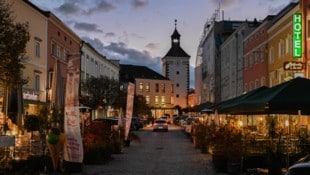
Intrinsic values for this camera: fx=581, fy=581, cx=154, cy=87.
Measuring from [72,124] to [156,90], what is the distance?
121m

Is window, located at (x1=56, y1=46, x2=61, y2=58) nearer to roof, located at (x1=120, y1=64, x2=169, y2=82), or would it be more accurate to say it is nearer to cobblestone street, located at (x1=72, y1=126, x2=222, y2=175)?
cobblestone street, located at (x1=72, y1=126, x2=222, y2=175)

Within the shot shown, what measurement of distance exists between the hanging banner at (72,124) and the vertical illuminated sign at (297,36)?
21.1 metres

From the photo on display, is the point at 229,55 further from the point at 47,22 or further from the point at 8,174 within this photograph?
the point at 8,174

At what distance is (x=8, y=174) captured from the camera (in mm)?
12180

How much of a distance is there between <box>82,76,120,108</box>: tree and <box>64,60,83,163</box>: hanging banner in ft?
147

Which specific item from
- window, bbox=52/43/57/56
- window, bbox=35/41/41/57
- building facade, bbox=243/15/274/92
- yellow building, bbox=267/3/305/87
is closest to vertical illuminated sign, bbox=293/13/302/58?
yellow building, bbox=267/3/305/87

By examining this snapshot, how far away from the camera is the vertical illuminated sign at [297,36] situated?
35562 millimetres

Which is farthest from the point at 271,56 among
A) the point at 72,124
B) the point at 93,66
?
the point at 93,66

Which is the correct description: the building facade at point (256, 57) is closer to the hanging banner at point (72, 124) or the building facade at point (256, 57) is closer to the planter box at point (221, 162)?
the planter box at point (221, 162)

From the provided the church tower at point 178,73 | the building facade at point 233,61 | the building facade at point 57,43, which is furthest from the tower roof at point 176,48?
the building facade at point 57,43

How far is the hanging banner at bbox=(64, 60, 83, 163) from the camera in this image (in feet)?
57.2

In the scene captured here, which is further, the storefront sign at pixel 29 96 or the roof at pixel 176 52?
the roof at pixel 176 52

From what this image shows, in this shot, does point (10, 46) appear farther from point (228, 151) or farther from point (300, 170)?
point (300, 170)

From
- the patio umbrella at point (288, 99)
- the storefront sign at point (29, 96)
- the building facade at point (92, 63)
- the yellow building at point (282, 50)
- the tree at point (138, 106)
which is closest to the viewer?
the patio umbrella at point (288, 99)
